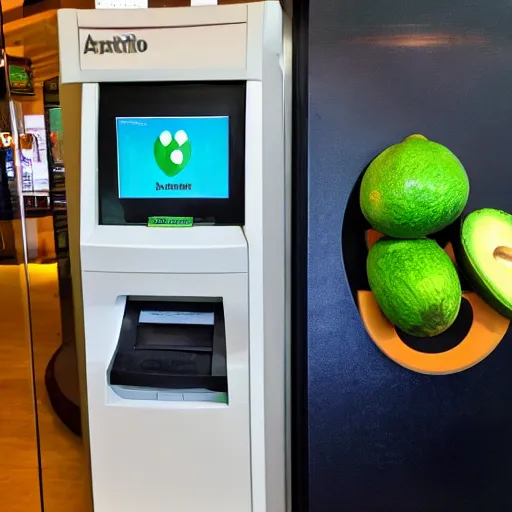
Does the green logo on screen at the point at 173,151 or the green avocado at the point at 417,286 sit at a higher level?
the green logo on screen at the point at 173,151

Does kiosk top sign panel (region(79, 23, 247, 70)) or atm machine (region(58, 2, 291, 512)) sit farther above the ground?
kiosk top sign panel (region(79, 23, 247, 70))

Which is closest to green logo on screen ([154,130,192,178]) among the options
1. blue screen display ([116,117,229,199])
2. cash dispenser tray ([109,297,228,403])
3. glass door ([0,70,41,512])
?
blue screen display ([116,117,229,199])

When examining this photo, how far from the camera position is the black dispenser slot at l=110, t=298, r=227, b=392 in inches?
52.8

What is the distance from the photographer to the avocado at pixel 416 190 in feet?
3.97

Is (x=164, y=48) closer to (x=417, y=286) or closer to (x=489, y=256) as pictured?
(x=417, y=286)

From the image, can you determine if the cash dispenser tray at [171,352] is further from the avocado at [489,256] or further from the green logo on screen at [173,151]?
the avocado at [489,256]

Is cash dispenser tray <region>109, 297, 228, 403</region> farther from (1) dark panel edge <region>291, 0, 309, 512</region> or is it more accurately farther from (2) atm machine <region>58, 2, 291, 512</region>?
(1) dark panel edge <region>291, 0, 309, 512</region>

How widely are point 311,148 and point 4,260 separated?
3.13 feet

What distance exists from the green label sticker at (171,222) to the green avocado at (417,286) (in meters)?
0.44

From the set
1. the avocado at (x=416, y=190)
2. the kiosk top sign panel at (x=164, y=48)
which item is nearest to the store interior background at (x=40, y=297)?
the kiosk top sign panel at (x=164, y=48)

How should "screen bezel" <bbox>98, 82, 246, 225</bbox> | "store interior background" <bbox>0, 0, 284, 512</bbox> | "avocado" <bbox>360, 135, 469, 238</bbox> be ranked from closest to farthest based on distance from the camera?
"avocado" <bbox>360, 135, 469, 238</bbox> < "screen bezel" <bbox>98, 82, 246, 225</bbox> < "store interior background" <bbox>0, 0, 284, 512</bbox>

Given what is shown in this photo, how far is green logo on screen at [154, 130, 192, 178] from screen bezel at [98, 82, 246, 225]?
5 cm

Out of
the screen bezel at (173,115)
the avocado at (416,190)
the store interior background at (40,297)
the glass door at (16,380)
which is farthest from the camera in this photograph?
the glass door at (16,380)

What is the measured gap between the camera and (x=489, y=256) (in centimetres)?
131
